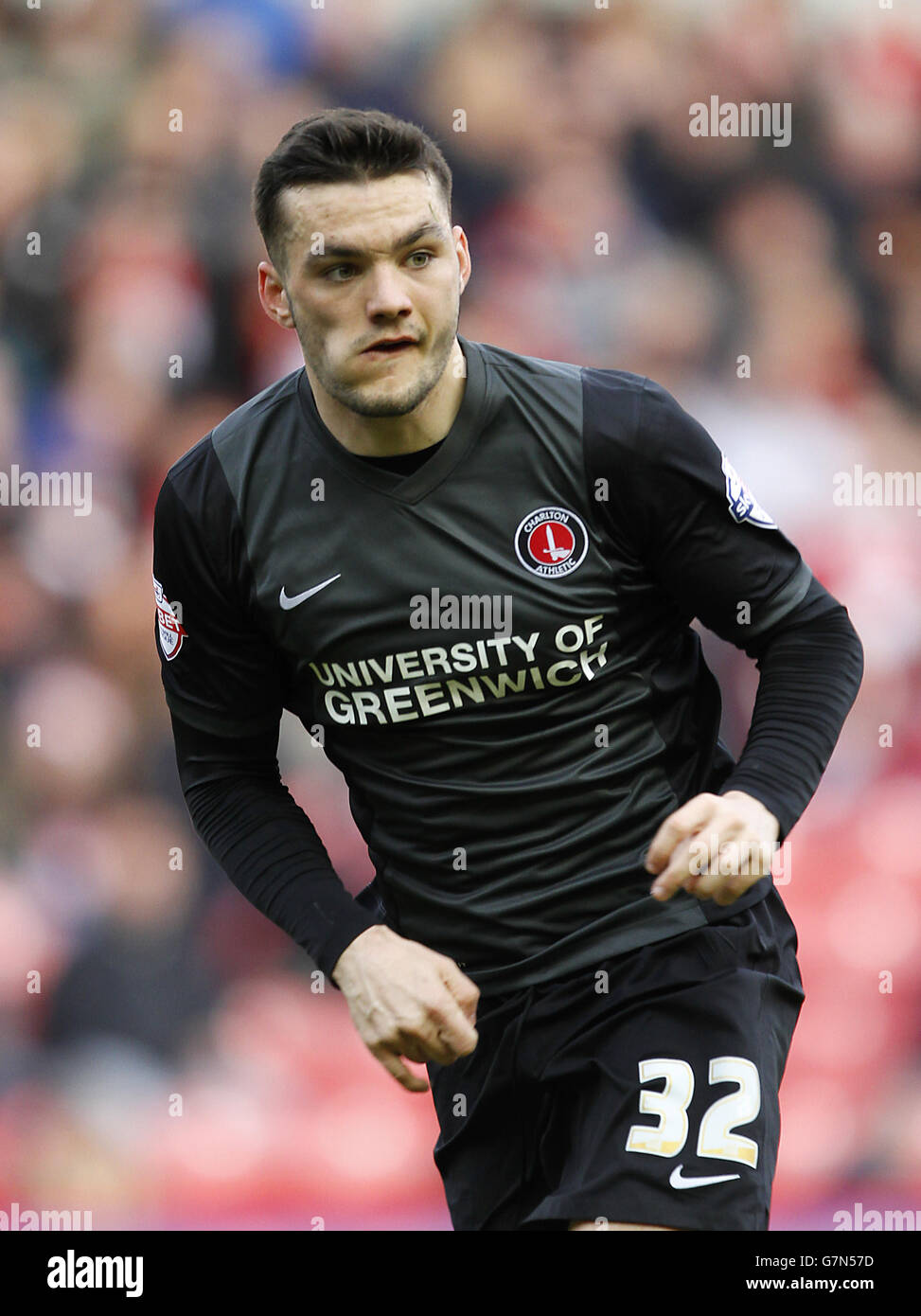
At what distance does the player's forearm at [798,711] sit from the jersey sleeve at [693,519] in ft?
0.19

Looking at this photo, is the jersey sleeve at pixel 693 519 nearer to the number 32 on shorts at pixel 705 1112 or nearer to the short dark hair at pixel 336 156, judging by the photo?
the short dark hair at pixel 336 156

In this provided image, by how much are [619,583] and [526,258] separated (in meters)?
2.31

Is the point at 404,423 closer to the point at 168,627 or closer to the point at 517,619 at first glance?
the point at 517,619

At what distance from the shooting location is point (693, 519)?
237cm

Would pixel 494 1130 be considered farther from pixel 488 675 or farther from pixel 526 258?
pixel 526 258

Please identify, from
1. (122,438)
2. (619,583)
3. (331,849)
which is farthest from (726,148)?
(619,583)

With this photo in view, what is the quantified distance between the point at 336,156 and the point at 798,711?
1.07 metres

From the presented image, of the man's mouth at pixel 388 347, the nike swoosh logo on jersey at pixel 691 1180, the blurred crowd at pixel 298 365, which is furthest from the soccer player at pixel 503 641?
the blurred crowd at pixel 298 365

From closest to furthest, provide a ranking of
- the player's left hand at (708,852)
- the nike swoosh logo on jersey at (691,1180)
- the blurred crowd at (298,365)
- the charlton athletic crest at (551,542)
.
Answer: the player's left hand at (708,852) < the nike swoosh logo on jersey at (691,1180) < the charlton athletic crest at (551,542) < the blurred crowd at (298,365)

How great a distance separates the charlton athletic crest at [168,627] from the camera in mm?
2543

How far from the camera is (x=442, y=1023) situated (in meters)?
2.08

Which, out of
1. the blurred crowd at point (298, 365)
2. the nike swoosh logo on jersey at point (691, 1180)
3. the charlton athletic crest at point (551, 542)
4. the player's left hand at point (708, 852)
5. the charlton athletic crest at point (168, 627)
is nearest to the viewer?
the player's left hand at point (708, 852)

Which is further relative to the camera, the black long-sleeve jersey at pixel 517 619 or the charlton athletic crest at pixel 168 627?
the charlton athletic crest at pixel 168 627

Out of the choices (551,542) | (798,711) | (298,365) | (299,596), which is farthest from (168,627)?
(298,365)
